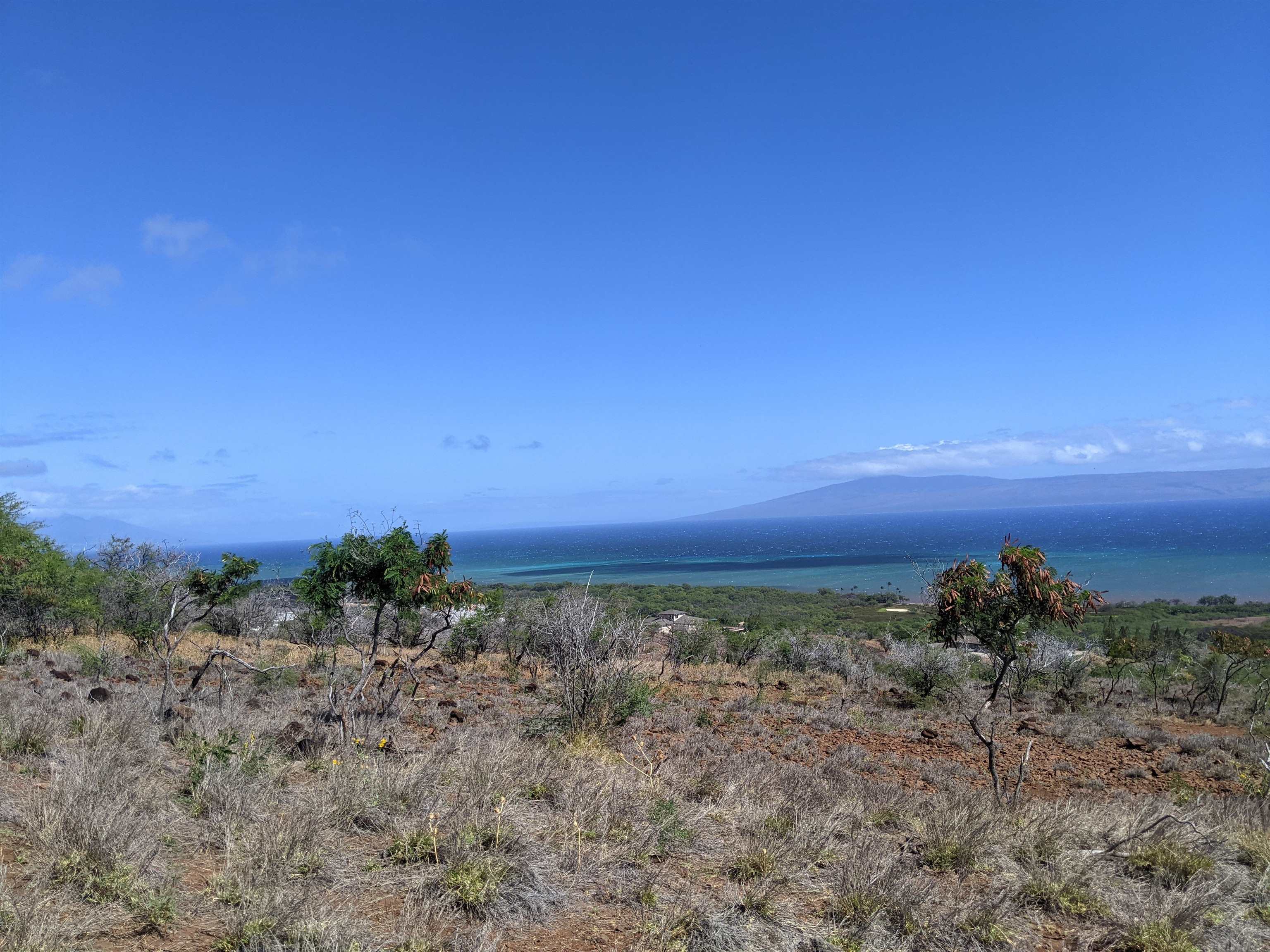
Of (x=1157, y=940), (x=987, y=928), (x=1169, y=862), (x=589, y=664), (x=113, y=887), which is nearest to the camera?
(x=113, y=887)

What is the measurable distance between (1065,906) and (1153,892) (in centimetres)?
68

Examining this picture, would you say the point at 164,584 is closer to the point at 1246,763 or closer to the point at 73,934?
the point at 73,934

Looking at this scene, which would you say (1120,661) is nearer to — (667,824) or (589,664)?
(589,664)

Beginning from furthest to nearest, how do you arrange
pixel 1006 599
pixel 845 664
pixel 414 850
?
pixel 845 664, pixel 1006 599, pixel 414 850

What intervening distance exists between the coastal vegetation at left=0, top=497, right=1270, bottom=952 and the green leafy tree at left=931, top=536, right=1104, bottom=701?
37 millimetres

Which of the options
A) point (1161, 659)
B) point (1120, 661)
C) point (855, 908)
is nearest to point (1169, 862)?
point (855, 908)

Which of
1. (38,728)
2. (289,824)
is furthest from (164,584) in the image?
(289,824)

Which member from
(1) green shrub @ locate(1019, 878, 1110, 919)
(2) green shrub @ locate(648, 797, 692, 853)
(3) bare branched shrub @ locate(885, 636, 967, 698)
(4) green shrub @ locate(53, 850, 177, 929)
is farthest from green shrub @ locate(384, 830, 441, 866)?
(3) bare branched shrub @ locate(885, 636, 967, 698)

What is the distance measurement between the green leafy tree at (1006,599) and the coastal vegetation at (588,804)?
0.12ft

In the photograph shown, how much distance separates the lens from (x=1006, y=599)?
311 inches

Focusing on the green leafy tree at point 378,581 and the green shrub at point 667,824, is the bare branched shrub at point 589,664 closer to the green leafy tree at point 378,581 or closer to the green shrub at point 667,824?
the green leafy tree at point 378,581

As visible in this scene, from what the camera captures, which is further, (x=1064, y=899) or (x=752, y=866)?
(x=752, y=866)

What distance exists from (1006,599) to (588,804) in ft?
16.9

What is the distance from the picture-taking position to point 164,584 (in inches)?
497
